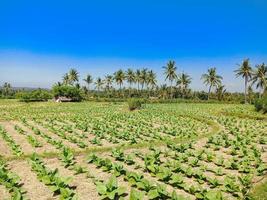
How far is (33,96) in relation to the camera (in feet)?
263

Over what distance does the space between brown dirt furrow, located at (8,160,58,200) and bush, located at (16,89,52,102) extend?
69.7m

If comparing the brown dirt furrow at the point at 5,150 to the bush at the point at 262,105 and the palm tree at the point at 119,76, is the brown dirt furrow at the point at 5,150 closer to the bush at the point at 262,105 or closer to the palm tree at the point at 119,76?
the bush at the point at 262,105

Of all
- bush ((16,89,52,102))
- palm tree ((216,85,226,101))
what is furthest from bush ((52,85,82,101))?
palm tree ((216,85,226,101))

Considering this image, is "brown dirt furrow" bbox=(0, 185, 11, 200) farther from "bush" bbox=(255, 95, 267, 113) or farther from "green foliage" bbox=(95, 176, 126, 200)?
"bush" bbox=(255, 95, 267, 113)

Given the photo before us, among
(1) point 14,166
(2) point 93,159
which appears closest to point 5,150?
(1) point 14,166

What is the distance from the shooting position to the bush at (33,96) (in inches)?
3077

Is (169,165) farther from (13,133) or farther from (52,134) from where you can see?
(13,133)

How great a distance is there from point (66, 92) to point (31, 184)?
73.3 m

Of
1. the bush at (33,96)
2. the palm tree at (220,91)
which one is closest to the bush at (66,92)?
the bush at (33,96)

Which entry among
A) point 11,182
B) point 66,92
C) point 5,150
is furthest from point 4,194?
point 66,92

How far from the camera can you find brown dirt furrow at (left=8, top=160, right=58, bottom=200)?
866 centimetres

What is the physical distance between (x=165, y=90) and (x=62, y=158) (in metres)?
107

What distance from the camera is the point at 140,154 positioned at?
43.7 feet

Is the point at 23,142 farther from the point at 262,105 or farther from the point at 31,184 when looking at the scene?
the point at 262,105
